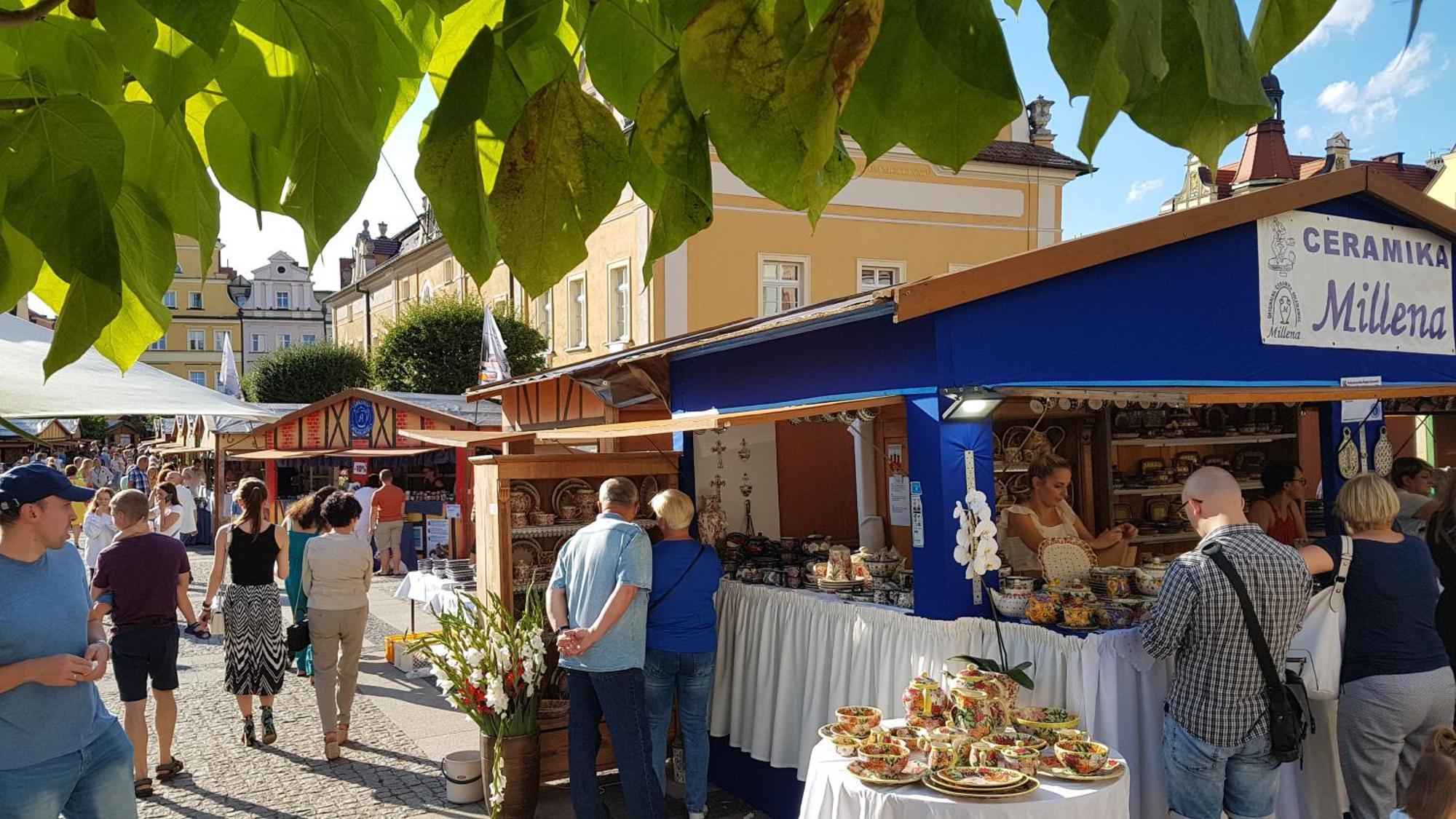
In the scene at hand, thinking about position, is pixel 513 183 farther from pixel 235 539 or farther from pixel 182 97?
pixel 235 539

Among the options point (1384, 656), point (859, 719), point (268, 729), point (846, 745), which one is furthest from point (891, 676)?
point (268, 729)

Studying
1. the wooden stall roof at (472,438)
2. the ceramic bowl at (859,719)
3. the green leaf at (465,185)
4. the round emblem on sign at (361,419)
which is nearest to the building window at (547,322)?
the round emblem on sign at (361,419)

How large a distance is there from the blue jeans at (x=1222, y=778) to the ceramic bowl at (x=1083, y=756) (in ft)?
1.51

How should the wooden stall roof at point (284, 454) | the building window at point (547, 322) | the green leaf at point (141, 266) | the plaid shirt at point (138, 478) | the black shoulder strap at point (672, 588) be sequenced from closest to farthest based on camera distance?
the green leaf at point (141, 266), the black shoulder strap at point (672, 588), the wooden stall roof at point (284, 454), the plaid shirt at point (138, 478), the building window at point (547, 322)

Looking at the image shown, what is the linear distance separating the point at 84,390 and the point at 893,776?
2944mm

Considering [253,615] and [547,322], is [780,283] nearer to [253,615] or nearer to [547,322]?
[547,322]

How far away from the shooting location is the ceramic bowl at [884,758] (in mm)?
3969

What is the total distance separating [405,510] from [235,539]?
9565 millimetres

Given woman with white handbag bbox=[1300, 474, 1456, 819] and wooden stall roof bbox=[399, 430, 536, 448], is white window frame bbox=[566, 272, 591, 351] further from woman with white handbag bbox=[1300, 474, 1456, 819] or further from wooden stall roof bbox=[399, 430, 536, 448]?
woman with white handbag bbox=[1300, 474, 1456, 819]

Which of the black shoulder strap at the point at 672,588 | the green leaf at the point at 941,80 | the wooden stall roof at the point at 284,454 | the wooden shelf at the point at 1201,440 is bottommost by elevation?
the black shoulder strap at the point at 672,588

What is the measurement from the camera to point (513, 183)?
0.78 meters

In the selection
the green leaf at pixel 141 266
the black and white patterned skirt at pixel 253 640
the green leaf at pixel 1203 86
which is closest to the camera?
the green leaf at pixel 1203 86

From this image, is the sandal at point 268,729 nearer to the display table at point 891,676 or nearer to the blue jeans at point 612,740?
the blue jeans at point 612,740

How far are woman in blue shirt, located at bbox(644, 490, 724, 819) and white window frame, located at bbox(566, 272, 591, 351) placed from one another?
1602cm
